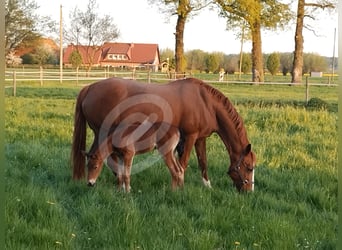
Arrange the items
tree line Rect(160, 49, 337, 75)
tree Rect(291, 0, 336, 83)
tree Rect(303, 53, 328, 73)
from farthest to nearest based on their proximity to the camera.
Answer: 1. tree Rect(303, 53, 328, 73)
2. tree line Rect(160, 49, 337, 75)
3. tree Rect(291, 0, 336, 83)

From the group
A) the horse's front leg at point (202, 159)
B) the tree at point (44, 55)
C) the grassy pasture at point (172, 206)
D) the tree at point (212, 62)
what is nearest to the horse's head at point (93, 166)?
the grassy pasture at point (172, 206)

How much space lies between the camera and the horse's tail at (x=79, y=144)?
5.17 m

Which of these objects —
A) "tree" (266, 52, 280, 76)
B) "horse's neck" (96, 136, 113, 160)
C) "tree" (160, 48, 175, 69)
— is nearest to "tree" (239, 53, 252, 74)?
"tree" (266, 52, 280, 76)

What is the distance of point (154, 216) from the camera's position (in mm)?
4043

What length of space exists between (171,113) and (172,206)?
1.21 m

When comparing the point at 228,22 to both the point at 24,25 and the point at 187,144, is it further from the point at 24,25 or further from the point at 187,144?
the point at 187,144

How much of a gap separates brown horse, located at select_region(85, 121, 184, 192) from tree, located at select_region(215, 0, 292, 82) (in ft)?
76.5

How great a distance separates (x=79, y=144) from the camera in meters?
5.27

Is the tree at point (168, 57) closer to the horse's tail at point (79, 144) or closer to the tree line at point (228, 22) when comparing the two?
the tree line at point (228, 22)

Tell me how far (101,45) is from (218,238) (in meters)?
19.2

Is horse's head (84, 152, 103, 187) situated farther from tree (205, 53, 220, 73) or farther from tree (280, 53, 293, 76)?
tree (280, 53, 293, 76)

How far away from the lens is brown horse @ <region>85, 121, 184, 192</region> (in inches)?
194

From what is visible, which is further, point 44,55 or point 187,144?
point 44,55

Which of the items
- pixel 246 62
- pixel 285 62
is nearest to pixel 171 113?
pixel 246 62
